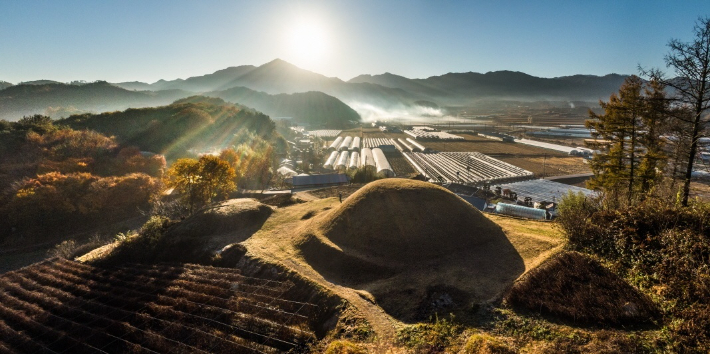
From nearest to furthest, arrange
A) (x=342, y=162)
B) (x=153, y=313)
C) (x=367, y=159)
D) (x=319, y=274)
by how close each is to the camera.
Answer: (x=153, y=313) < (x=319, y=274) < (x=342, y=162) < (x=367, y=159)

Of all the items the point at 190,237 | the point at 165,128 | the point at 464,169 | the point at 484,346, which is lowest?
the point at 464,169

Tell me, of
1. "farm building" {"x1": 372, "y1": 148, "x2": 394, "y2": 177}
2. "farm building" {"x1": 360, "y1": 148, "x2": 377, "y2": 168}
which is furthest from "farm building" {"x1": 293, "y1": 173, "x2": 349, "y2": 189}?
"farm building" {"x1": 360, "y1": 148, "x2": 377, "y2": 168}

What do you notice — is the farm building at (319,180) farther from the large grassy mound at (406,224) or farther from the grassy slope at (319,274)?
the large grassy mound at (406,224)

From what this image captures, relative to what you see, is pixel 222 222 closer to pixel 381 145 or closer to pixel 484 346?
pixel 484 346

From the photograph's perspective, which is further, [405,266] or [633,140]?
[633,140]

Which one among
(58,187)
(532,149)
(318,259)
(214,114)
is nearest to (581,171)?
(532,149)

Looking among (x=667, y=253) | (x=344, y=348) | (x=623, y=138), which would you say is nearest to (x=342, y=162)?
(x=623, y=138)
